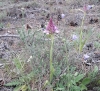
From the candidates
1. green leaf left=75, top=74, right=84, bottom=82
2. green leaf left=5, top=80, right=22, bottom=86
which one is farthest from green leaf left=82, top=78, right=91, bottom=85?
green leaf left=5, top=80, right=22, bottom=86

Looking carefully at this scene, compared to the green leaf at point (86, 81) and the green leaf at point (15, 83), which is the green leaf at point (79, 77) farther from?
the green leaf at point (15, 83)

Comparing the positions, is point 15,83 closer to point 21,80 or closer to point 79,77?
point 21,80

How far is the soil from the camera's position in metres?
3.38

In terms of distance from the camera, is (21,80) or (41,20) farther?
(41,20)

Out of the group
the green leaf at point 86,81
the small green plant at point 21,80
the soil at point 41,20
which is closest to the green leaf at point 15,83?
the small green plant at point 21,80

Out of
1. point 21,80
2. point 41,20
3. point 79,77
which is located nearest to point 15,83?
point 21,80

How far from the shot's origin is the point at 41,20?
5.10 m

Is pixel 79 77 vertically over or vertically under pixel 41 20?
over

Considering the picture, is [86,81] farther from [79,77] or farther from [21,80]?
[21,80]

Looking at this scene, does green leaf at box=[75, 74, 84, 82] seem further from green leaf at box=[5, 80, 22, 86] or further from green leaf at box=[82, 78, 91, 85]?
green leaf at box=[5, 80, 22, 86]

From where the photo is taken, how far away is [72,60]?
2582 millimetres

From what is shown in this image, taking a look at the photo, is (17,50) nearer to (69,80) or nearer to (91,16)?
(69,80)

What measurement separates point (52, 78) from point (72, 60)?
338 millimetres

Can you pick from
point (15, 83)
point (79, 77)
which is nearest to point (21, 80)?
point (15, 83)
